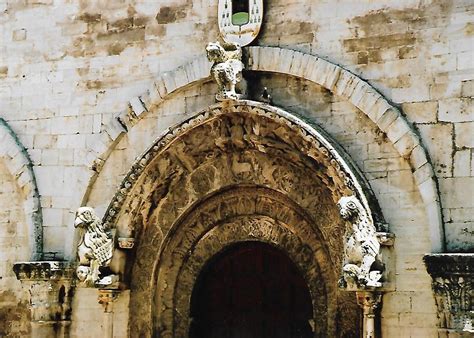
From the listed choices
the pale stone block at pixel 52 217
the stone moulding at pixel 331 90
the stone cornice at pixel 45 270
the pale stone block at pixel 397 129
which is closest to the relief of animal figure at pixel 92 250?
the stone cornice at pixel 45 270

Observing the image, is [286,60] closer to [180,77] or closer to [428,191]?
[180,77]

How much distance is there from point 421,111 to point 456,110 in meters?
0.31

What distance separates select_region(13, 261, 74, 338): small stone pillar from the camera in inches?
345

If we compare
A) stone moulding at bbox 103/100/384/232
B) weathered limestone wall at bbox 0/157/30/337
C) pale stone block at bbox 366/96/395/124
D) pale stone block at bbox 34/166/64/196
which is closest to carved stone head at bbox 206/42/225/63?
stone moulding at bbox 103/100/384/232

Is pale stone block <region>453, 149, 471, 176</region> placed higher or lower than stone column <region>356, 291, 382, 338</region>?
higher

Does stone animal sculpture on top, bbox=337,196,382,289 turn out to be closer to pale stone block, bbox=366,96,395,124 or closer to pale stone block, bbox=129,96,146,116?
pale stone block, bbox=366,96,395,124

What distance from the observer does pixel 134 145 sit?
8.85 metres

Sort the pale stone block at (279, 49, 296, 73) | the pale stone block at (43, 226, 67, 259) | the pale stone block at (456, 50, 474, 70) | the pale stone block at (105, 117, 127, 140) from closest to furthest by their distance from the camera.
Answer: the pale stone block at (456, 50, 474, 70) < the pale stone block at (279, 49, 296, 73) < the pale stone block at (105, 117, 127, 140) < the pale stone block at (43, 226, 67, 259)

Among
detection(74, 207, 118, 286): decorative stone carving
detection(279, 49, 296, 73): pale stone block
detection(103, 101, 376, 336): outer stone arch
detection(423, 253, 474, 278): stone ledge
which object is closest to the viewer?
detection(423, 253, 474, 278): stone ledge

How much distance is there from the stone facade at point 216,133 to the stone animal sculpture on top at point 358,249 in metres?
0.17

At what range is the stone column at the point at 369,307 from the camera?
7324 mm

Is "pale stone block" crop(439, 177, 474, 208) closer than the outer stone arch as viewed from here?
Yes

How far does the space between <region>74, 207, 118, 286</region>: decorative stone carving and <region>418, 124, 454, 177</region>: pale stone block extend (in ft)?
10.6

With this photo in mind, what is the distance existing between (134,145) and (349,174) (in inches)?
98.3
